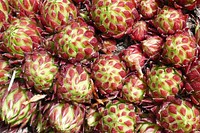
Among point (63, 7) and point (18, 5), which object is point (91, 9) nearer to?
point (63, 7)

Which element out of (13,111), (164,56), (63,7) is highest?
(63,7)

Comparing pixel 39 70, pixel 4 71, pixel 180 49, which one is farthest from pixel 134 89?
pixel 4 71

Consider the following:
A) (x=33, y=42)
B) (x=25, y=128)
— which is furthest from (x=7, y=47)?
(x=25, y=128)

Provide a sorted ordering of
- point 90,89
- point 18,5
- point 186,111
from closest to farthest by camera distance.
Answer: point 186,111 → point 90,89 → point 18,5

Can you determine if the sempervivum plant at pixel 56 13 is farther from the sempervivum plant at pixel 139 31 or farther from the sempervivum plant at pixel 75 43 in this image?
the sempervivum plant at pixel 139 31

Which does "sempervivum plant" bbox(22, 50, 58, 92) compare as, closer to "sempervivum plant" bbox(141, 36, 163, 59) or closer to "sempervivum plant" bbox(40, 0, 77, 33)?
"sempervivum plant" bbox(40, 0, 77, 33)

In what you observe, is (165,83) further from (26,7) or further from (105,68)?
(26,7)

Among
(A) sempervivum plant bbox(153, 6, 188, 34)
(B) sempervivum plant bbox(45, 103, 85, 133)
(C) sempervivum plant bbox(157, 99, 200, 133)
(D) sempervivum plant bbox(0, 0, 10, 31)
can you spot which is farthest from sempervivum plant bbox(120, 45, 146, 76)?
(D) sempervivum plant bbox(0, 0, 10, 31)
